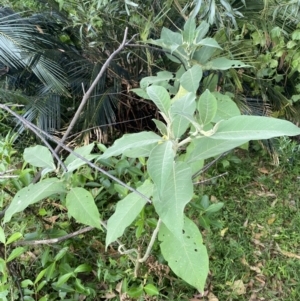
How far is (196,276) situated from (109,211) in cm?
95

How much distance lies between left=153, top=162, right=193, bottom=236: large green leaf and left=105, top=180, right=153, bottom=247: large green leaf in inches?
4.9

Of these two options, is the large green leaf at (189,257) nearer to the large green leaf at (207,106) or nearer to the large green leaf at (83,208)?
the large green leaf at (83,208)

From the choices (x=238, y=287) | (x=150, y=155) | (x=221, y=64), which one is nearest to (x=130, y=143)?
(x=150, y=155)

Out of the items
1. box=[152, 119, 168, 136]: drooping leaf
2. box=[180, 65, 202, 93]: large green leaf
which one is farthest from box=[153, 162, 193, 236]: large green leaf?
box=[180, 65, 202, 93]: large green leaf

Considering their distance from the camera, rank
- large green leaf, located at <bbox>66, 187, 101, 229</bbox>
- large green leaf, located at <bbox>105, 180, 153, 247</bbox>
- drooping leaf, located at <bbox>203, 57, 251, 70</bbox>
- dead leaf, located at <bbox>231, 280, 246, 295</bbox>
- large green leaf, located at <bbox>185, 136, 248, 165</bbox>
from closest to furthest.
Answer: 1. large green leaf, located at <bbox>185, 136, 248, 165</bbox>
2. large green leaf, located at <bbox>105, 180, 153, 247</bbox>
3. large green leaf, located at <bbox>66, 187, 101, 229</bbox>
4. drooping leaf, located at <bbox>203, 57, 251, 70</bbox>
5. dead leaf, located at <bbox>231, 280, 246, 295</bbox>

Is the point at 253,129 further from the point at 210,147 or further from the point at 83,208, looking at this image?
the point at 83,208

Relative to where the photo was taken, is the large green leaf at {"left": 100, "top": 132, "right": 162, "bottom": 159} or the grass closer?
the large green leaf at {"left": 100, "top": 132, "right": 162, "bottom": 159}

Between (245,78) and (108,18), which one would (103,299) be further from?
(245,78)

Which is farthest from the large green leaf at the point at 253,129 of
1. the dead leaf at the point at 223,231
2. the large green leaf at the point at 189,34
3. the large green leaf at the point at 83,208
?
the dead leaf at the point at 223,231

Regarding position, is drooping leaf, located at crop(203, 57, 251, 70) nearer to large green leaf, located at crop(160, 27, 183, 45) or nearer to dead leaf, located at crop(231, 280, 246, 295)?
large green leaf, located at crop(160, 27, 183, 45)

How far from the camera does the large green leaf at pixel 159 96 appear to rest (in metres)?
0.82

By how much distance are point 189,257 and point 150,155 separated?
14.8 inches

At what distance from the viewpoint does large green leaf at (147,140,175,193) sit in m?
0.73

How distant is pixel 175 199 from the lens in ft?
2.57
